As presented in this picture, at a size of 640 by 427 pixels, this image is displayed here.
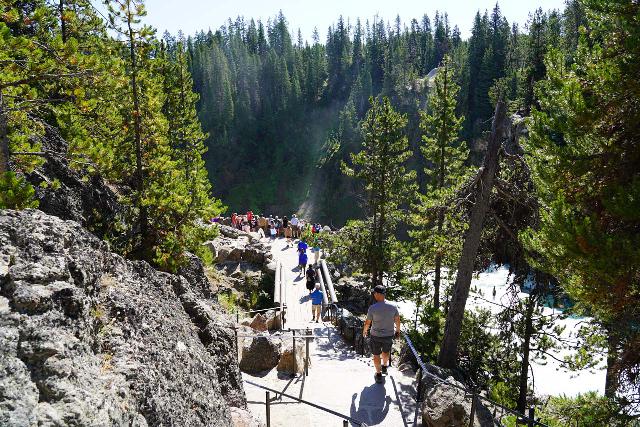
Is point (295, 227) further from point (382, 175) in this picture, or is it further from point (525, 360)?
point (525, 360)

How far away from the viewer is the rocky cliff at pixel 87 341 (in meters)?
2.59

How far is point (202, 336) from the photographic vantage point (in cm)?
586

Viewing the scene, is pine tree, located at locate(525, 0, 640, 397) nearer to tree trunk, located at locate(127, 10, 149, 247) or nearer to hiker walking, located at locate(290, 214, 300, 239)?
tree trunk, located at locate(127, 10, 149, 247)

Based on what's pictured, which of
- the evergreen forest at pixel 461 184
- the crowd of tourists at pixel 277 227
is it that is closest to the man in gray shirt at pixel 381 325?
the evergreen forest at pixel 461 184

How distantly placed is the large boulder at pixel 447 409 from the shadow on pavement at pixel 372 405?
2.27 ft

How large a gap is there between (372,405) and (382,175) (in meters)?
13.4

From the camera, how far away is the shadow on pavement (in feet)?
23.0

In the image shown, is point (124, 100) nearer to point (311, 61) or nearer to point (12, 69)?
point (12, 69)

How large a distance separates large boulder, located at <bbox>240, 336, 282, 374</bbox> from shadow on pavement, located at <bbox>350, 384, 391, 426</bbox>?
243 centimetres

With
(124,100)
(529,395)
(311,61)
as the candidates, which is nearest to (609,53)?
(124,100)

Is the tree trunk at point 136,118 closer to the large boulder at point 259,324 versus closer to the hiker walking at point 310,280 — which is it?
the large boulder at point 259,324

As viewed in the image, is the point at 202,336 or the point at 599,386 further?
the point at 599,386

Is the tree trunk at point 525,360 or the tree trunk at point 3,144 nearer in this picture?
the tree trunk at point 3,144

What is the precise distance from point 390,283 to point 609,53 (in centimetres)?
1682
